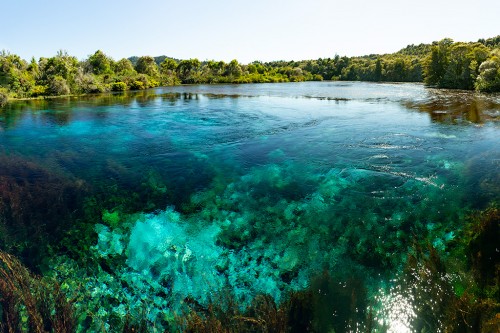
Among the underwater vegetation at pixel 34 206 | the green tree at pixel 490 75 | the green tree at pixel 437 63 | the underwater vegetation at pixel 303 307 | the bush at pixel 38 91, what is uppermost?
the green tree at pixel 437 63

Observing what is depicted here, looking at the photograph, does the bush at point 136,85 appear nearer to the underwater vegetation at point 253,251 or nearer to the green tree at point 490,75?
the underwater vegetation at point 253,251

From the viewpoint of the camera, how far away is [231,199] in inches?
404

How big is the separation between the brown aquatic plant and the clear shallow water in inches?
23.1

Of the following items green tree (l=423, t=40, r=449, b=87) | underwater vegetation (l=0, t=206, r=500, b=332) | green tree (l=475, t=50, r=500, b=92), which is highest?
green tree (l=423, t=40, r=449, b=87)

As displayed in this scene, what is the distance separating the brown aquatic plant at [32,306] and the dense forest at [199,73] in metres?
38.0

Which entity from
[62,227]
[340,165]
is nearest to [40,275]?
[62,227]

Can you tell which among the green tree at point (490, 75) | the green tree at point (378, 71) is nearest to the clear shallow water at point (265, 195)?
the green tree at point (490, 75)

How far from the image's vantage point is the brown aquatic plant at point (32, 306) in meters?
5.42

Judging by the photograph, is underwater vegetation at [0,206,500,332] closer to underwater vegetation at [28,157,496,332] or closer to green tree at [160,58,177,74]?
underwater vegetation at [28,157,496,332]

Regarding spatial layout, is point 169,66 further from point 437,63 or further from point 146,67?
point 437,63

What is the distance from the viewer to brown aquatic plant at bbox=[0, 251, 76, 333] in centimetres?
542

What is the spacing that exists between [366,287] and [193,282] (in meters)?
3.88

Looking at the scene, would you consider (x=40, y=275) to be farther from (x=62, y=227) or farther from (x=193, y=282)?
(x=193, y=282)

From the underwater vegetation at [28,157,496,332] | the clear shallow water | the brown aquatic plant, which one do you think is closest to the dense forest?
the clear shallow water
